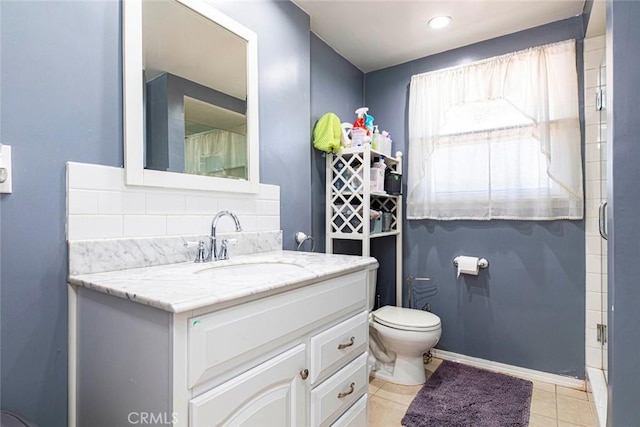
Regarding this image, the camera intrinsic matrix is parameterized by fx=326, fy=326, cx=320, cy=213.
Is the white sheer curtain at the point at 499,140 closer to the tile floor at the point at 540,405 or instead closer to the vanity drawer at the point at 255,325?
the tile floor at the point at 540,405

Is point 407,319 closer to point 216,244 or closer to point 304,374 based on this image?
point 304,374

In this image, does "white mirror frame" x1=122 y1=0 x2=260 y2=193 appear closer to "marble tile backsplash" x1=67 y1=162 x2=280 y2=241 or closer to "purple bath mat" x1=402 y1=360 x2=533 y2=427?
"marble tile backsplash" x1=67 y1=162 x2=280 y2=241

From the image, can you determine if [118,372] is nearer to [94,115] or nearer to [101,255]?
[101,255]

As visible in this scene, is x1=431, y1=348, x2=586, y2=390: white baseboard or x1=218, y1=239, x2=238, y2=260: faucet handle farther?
x1=431, y1=348, x2=586, y2=390: white baseboard

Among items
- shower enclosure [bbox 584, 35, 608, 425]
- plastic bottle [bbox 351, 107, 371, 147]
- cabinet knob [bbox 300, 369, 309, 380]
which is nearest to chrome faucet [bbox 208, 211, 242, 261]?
cabinet knob [bbox 300, 369, 309, 380]

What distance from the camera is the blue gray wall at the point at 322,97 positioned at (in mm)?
2188

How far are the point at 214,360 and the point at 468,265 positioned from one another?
1.95m

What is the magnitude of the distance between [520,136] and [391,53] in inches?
43.0

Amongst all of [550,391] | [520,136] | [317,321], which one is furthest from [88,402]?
[520,136]

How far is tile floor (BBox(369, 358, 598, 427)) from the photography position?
1.65m

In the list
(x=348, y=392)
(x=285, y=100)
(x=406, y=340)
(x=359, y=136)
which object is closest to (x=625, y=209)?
(x=348, y=392)

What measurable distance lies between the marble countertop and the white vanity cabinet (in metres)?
0.03

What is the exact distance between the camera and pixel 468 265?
88.7 inches

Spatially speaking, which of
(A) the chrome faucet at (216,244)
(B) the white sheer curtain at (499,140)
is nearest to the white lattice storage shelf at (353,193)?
(B) the white sheer curtain at (499,140)
